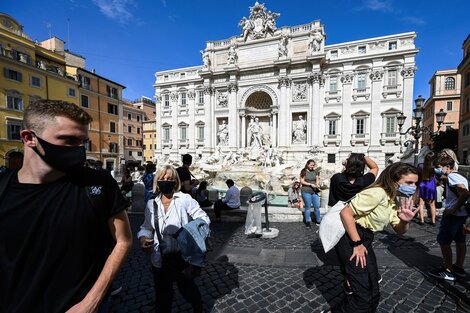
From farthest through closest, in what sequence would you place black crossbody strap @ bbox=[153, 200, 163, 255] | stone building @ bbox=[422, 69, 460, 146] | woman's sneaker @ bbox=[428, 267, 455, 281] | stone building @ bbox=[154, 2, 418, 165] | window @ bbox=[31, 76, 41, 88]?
stone building @ bbox=[422, 69, 460, 146], window @ bbox=[31, 76, 41, 88], stone building @ bbox=[154, 2, 418, 165], woman's sneaker @ bbox=[428, 267, 455, 281], black crossbody strap @ bbox=[153, 200, 163, 255]

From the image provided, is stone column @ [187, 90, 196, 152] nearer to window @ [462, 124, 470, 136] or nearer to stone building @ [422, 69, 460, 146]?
window @ [462, 124, 470, 136]

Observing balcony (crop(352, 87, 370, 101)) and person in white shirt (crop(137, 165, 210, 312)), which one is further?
balcony (crop(352, 87, 370, 101))

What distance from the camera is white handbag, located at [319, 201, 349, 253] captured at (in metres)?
2.19

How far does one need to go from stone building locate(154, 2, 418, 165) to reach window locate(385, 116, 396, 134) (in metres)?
0.08

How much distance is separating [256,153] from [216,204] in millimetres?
14544

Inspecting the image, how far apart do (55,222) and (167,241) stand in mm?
1083

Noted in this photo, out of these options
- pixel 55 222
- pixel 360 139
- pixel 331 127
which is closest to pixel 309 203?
pixel 55 222

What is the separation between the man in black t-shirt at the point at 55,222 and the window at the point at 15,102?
28653 millimetres

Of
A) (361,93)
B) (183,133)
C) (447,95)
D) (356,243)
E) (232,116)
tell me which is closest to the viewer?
(356,243)

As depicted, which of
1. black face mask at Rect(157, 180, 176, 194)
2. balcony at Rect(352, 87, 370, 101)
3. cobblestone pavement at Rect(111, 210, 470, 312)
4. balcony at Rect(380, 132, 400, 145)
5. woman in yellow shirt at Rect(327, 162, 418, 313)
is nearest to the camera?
woman in yellow shirt at Rect(327, 162, 418, 313)

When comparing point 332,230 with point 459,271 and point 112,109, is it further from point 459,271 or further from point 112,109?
point 112,109

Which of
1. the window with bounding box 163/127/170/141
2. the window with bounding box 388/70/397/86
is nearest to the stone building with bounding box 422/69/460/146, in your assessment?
the window with bounding box 388/70/397/86

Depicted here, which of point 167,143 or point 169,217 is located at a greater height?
point 167,143

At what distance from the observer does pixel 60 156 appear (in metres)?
1.26
